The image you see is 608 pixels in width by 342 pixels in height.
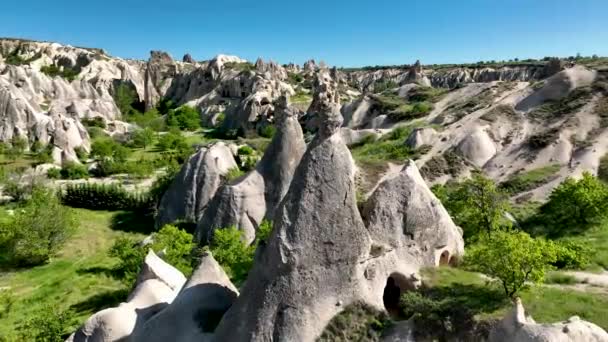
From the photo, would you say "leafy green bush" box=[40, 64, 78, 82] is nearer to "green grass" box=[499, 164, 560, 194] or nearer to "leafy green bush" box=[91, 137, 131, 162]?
"leafy green bush" box=[91, 137, 131, 162]

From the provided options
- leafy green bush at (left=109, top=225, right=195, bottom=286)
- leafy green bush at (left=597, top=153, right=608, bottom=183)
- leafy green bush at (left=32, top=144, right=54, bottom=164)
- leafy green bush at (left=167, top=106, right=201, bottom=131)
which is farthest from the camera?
leafy green bush at (left=167, top=106, right=201, bottom=131)

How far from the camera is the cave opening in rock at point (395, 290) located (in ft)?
50.8

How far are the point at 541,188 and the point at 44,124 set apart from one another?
215 feet

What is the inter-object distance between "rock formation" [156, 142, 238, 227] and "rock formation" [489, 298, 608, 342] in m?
28.5

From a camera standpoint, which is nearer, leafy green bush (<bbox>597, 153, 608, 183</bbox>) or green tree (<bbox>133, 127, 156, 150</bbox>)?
leafy green bush (<bbox>597, 153, 608, 183</bbox>)

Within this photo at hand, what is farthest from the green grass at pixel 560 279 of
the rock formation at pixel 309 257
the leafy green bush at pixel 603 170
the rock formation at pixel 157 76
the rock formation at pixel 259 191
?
the rock formation at pixel 157 76

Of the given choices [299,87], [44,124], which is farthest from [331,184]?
[299,87]

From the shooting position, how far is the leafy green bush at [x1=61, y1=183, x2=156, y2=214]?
4591 cm

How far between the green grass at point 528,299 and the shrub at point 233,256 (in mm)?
11237

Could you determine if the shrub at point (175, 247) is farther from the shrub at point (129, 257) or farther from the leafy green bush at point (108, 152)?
Result: the leafy green bush at point (108, 152)

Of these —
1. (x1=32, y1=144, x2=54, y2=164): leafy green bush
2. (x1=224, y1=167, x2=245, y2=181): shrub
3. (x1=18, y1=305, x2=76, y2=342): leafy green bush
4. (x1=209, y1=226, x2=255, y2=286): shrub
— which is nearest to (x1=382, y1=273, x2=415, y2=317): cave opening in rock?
(x1=209, y1=226, x2=255, y2=286): shrub

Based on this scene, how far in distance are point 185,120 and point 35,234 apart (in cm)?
6301

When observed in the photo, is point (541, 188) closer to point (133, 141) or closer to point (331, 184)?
point (331, 184)

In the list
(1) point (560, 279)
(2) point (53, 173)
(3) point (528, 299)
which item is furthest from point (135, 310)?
(2) point (53, 173)
